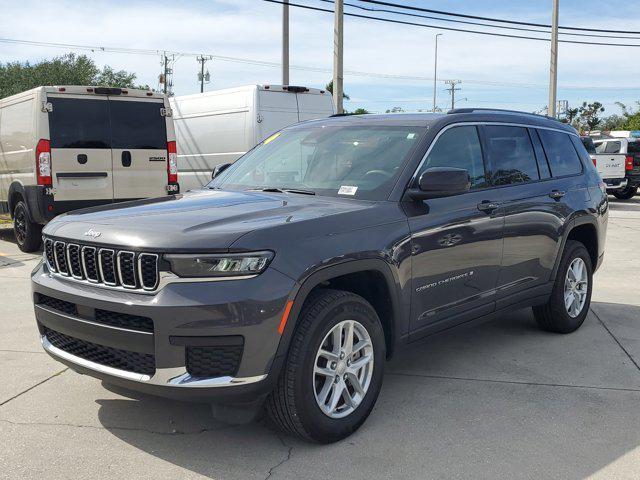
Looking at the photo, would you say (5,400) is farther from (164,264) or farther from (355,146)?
(355,146)

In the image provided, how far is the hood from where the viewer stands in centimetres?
318

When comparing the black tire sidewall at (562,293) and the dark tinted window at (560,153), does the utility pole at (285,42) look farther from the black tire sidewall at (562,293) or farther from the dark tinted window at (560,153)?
the black tire sidewall at (562,293)

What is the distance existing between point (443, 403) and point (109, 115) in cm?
721

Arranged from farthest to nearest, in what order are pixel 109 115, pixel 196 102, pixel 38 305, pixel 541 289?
pixel 196 102, pixel 109 115, pixel 541 289, pixel 38 305

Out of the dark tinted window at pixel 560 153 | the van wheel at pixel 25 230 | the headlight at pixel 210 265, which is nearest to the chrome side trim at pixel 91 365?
the headlight at pixel 210 265

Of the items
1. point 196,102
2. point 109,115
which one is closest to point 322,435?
point 109,115

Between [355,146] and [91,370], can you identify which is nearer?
[91,370]

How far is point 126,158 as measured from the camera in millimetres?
9875

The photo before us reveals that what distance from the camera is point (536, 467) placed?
332cm

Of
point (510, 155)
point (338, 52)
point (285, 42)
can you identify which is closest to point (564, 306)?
point (510, 155)

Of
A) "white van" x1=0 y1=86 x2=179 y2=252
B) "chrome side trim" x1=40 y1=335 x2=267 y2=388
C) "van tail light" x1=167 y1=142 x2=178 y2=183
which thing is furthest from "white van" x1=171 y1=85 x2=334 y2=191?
"chrome side trim" x1=40 y1=335 x2=267 y2=388

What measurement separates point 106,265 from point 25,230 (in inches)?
289

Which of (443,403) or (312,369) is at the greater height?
→ (312,369)

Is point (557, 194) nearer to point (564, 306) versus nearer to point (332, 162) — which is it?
point (564, 306)
